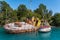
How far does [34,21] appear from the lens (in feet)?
179

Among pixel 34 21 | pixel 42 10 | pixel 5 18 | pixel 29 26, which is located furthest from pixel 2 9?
pixel 29 26

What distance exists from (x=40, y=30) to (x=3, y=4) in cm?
4113

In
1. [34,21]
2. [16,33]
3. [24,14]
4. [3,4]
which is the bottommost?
[16,33]

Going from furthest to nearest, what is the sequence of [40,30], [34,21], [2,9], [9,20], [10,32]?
[2,9]
[9,20]
[34,21]
[40,30]
[10,32]

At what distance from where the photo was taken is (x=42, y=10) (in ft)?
277

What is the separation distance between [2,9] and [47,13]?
23.5 meters

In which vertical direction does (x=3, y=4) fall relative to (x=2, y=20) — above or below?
above

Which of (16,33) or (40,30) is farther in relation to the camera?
(40,30)

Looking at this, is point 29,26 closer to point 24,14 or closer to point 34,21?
point 34,21

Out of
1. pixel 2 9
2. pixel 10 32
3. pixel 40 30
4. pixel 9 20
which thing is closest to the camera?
pixel 10 32

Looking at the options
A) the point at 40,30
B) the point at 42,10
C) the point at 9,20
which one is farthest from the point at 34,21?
the point at 42,10

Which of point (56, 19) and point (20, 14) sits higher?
point (20, 14)

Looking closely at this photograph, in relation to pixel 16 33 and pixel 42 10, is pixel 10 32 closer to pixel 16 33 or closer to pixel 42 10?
pixel 16 33

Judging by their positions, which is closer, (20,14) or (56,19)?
(56,19)
